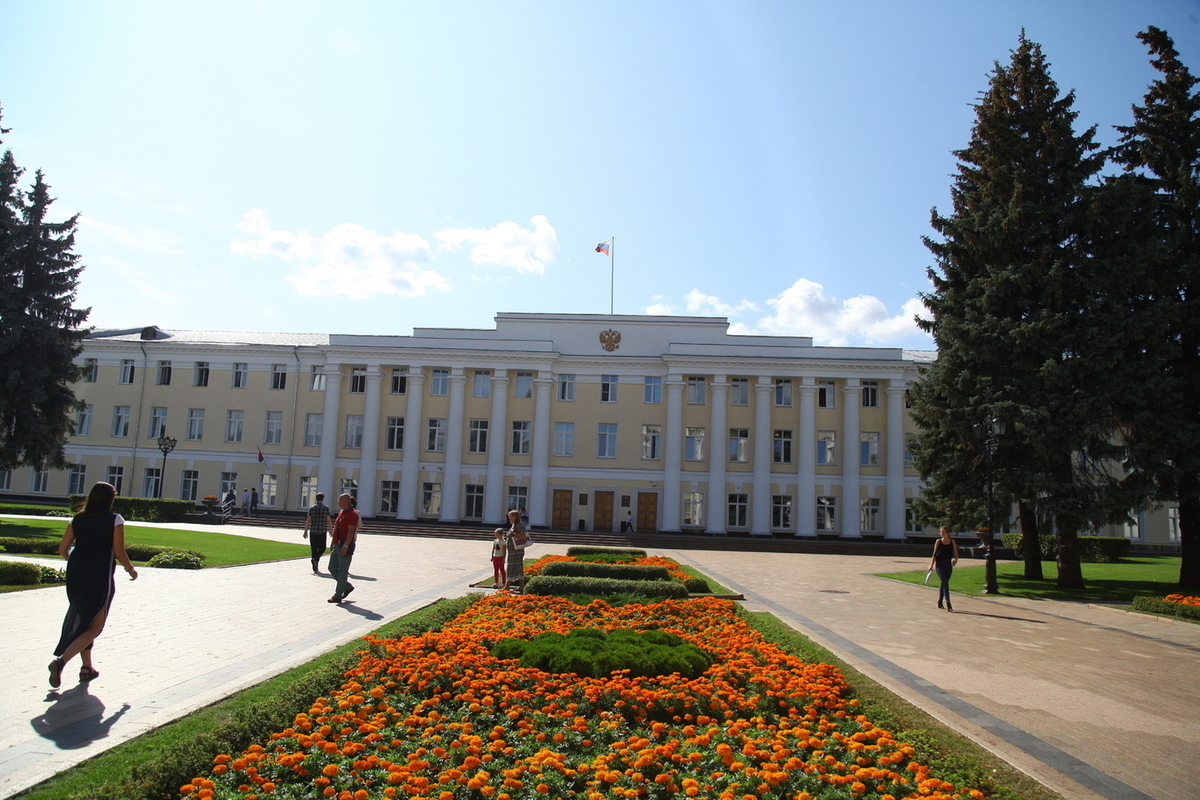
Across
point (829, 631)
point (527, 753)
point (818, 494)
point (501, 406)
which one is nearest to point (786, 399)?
point (818, 494)

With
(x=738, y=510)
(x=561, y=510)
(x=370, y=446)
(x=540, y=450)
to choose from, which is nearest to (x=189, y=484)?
(x=370, y=446)

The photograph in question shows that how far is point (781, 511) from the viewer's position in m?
43.4

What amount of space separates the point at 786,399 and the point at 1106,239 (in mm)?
24884

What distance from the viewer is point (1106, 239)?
19.9 m

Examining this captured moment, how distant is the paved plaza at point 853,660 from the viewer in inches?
236

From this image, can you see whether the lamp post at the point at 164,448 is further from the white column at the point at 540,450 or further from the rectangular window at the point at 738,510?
the rectangular window at the point at 738,510

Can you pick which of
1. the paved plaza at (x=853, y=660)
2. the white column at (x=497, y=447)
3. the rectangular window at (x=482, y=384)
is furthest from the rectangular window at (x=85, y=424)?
the paved plaza at (x=853, y=660)

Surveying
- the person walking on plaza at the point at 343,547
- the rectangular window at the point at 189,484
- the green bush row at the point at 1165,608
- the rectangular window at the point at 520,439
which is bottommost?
the green bush row at the point at 1165,608

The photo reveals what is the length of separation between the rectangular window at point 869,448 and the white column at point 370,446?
2835cm

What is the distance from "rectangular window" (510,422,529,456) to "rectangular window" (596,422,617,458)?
169 inches

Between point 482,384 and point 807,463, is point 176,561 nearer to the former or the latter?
point 482,384

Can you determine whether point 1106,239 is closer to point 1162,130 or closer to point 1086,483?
point 1162,130

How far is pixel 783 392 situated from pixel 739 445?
406cm

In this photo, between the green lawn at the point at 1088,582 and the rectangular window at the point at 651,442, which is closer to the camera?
the green lawn at the point at 1088,582
